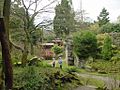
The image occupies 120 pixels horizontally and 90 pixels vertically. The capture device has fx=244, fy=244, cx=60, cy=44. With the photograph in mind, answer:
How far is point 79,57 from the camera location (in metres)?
21.1

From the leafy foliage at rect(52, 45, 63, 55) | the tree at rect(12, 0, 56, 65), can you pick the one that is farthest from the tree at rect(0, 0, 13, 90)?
the leafy foliage at rect(52, 45, 63, 55)

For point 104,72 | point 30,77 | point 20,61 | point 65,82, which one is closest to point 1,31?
point 30,77

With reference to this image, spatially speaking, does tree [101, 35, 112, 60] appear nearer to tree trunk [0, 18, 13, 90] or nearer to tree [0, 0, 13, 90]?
tree [0, 0, 13, 90]

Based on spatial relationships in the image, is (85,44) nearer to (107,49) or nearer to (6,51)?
(107,49)

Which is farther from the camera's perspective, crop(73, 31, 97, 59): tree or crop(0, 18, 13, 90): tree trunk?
crop(73, 31, 97, 59): tree

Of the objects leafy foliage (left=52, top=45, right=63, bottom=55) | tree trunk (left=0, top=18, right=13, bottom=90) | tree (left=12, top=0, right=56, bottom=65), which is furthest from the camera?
leafy foliage (left=52, top=45, right=63, bottom=55)

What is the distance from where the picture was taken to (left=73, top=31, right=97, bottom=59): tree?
2000 centimetres

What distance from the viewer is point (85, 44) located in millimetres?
20188

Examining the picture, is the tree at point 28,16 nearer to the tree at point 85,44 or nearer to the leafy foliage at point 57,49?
the tree at point 85,44

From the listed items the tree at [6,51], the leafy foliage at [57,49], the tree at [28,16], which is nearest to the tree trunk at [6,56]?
the tree at [6,51]

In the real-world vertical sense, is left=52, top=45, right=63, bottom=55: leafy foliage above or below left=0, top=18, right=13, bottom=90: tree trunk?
above

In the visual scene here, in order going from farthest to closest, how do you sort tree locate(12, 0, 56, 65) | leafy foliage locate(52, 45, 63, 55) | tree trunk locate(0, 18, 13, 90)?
leafy foliage locate(52, 45, 63, 55) < tree locate(12, 0, 56, 65) < tree trunk locate(0, 18, 13, 90)

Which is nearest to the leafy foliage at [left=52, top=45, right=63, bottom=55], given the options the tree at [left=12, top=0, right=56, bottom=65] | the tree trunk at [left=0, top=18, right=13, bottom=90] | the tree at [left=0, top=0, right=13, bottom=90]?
the tree at [left=12, top=0, right=56, bottom=65]

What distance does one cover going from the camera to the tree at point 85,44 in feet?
65.6
